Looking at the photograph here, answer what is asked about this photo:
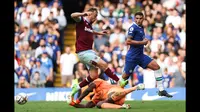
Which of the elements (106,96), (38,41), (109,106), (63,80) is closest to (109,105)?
(109,106)

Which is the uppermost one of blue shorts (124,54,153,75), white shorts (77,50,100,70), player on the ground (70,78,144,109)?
white shorts (77,50,100,70)

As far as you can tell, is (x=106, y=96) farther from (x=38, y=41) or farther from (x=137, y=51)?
(x=38, y=41)

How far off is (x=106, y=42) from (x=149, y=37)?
1.72 m

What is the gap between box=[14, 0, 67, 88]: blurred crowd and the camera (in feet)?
72.9

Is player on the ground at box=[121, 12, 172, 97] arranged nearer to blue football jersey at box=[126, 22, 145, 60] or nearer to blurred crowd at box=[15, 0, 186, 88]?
blue football jersey at box=[126, 22, 145, 60]

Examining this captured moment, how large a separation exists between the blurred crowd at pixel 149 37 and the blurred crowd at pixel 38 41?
1248 millimetres

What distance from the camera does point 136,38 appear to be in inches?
554

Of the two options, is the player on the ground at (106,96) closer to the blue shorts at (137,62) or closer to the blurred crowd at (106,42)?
the blue shorts at (137,62)

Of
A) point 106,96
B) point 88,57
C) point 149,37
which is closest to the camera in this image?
point 106,96

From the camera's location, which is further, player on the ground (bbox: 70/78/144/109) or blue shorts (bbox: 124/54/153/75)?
blue shorts (bbox: 124/54/153/75)

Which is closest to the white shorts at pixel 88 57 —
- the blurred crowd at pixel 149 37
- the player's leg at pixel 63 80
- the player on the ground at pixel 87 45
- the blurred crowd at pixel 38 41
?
the player on the ground at pixel 87 45

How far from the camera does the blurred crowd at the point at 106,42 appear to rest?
21.8m

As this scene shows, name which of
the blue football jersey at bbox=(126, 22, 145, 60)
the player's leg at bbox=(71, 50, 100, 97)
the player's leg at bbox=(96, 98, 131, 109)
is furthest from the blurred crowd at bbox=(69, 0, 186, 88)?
the player's leg at bbox=(96, 98, 131, 109)
